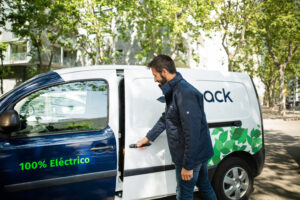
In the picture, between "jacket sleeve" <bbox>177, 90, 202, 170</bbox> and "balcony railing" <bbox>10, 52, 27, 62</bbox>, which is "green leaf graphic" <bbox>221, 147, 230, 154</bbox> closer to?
"jacket sleeve" <bbox>177, 90, 202, 170</bbox>

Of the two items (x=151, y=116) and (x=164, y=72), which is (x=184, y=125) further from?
(x=151, y=116)

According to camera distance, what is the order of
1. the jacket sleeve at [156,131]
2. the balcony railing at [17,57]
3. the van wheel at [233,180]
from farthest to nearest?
the balcony railing at [17,57], the van wheel at [233,180], the jacket sleeve at [156,131]

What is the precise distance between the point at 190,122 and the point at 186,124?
38mm

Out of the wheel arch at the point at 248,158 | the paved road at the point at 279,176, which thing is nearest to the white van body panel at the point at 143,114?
the wheel arch at the point at 248,158

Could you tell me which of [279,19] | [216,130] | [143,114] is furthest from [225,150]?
[279,19]

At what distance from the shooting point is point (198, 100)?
2.24m

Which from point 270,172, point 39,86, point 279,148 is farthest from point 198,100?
point 279,148

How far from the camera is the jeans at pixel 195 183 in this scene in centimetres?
236

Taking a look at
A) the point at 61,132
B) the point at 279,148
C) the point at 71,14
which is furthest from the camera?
the point at 71,14

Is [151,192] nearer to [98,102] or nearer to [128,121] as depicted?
[128,121]

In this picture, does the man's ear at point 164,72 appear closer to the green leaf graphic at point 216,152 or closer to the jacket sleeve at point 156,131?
the jacket sleeve at point 156,131

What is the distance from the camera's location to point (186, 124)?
216 cm

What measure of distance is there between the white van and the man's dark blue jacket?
0.32 metres

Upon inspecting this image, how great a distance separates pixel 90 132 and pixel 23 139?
0.63m
